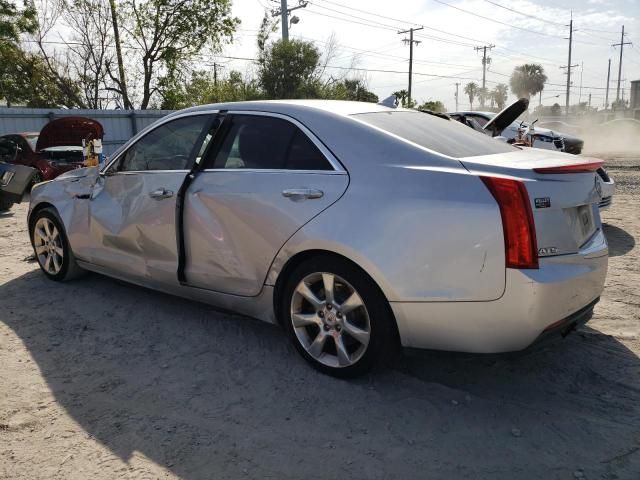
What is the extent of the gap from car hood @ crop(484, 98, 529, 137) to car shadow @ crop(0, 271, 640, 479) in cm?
266

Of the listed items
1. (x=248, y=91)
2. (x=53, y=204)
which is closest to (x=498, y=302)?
(x=53, y=204)

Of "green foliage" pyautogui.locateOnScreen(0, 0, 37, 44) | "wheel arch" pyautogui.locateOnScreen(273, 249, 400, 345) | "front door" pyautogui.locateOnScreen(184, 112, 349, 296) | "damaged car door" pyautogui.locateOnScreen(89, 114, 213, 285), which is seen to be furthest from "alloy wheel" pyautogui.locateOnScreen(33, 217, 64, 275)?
"green foliage" pyautogui.locateOnScreen(0, 0, 37, 44)

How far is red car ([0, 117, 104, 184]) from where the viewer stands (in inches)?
443

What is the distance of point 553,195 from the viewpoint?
2.77 meters

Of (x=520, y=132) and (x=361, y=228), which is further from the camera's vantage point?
(x=520, y=132)

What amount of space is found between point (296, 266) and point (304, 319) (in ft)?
1.07

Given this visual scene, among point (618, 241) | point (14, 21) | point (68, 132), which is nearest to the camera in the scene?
point (618, 241)

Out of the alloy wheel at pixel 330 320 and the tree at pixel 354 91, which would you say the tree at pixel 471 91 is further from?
the alloy wheel at pixel 330 320

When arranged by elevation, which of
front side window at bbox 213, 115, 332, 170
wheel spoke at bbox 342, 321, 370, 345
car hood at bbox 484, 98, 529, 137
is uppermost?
car hood at bbox 484, 98, 529, 137

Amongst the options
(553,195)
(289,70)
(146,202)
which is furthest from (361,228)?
(289,70)

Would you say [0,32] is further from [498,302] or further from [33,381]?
[498,302]

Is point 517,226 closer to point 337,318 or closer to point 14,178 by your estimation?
point 337,318

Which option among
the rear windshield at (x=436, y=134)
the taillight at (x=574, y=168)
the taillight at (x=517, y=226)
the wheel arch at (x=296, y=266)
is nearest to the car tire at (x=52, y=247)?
the wheel arch at (x=296, y=266)

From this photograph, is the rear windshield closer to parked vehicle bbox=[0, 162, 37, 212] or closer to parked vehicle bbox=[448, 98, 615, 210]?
parked vehicle bbox=[448, 98, 615, 210]
